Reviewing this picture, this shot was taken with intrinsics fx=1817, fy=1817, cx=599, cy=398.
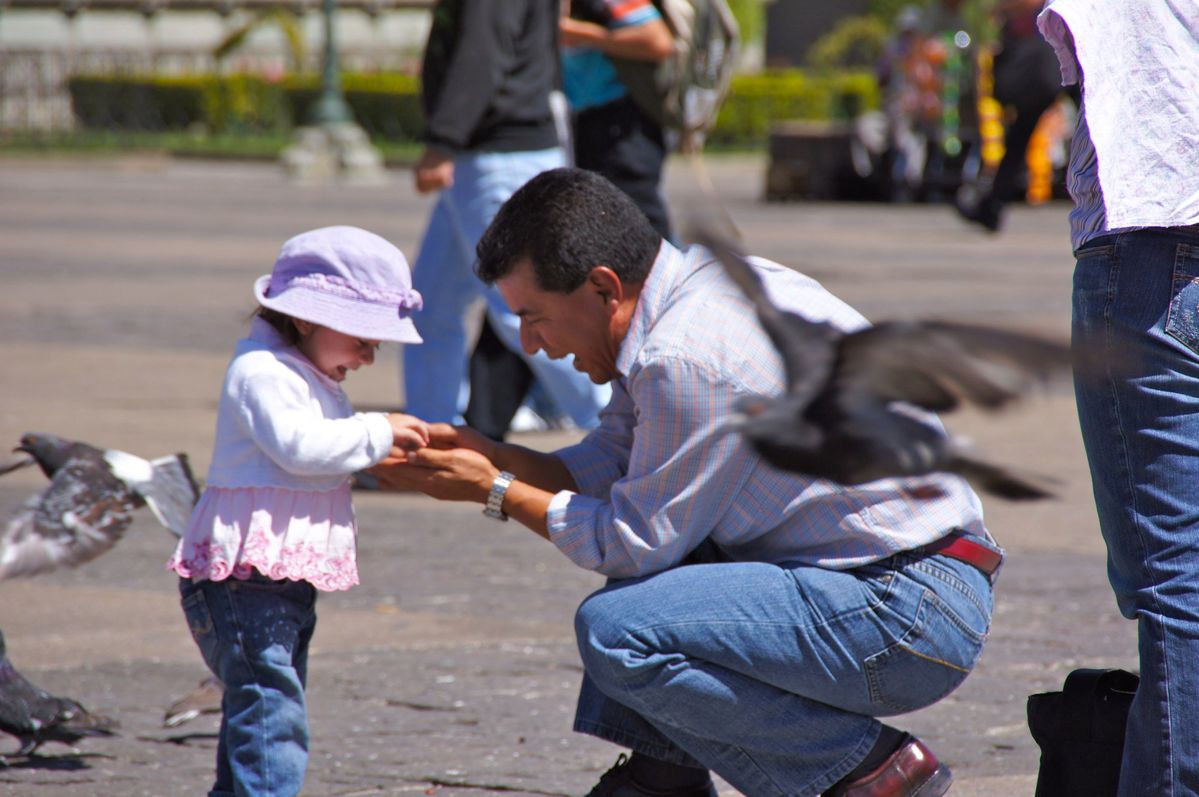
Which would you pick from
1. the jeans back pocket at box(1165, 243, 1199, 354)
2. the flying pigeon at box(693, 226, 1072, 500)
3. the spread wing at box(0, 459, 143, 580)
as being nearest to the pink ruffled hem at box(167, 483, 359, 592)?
the spread wing at box(0, 459, 143, 580)

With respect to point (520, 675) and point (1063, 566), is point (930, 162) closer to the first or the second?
point (1063, 566)

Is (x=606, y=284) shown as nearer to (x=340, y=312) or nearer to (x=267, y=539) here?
(x=340, y=312)

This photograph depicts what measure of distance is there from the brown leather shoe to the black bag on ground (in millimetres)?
182

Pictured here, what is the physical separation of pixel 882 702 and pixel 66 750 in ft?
5.44

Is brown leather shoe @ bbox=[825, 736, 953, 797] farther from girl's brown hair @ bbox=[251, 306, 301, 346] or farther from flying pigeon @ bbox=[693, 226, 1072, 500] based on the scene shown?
girl's brown hair @ bbox=[251, 306, 301, 346]

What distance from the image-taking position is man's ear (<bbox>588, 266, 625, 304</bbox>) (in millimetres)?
3037

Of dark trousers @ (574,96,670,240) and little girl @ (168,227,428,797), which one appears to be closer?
little girl @ (168,227,428,797)

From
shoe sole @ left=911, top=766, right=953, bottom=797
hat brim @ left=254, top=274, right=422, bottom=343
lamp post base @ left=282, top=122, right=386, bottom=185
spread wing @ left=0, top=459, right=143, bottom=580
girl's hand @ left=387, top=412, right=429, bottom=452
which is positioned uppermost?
hat brim @ left=254, top=274, right=422, bottom=343

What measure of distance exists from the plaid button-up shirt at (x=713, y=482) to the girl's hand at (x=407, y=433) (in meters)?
0.27

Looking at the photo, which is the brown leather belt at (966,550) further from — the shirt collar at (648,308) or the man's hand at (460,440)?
the man's hand at (460,440)

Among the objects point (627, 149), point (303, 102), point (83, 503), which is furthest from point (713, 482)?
point (303, 102)

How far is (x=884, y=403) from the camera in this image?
242 centimetres

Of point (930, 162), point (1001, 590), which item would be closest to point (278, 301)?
point (1001, 590)

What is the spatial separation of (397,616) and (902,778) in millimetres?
1932
